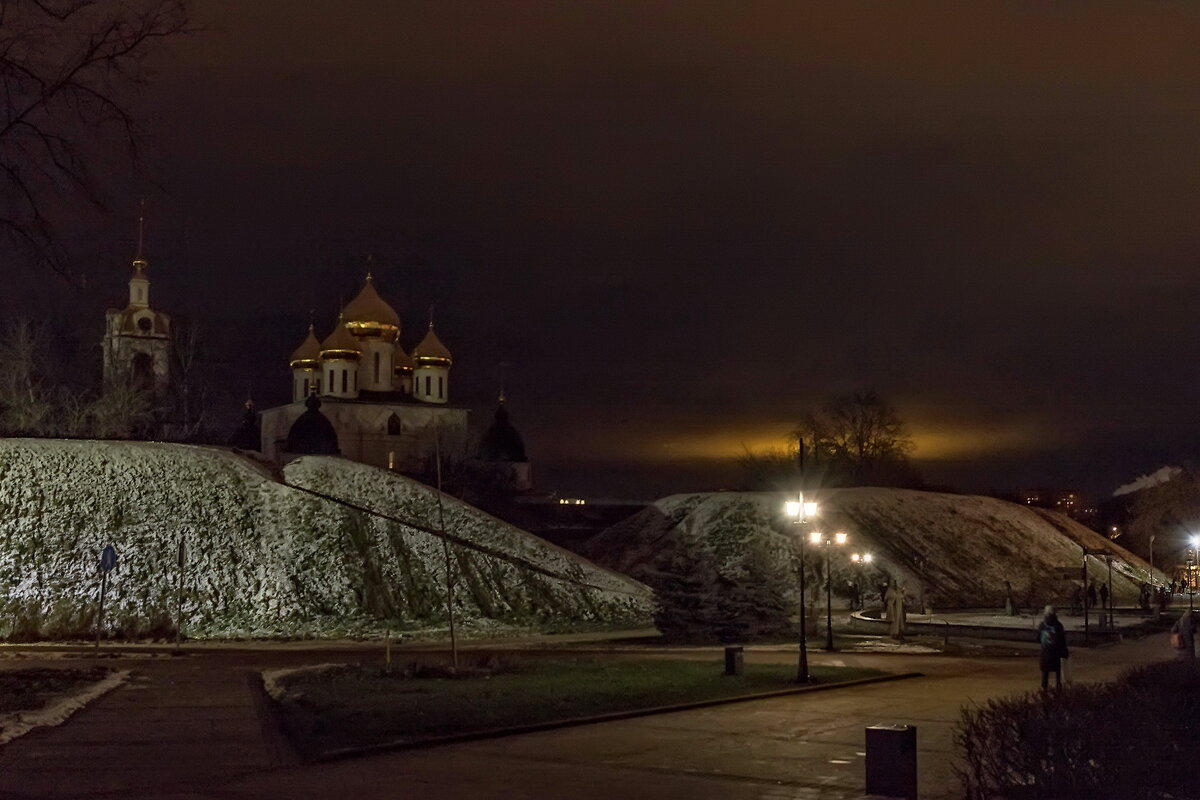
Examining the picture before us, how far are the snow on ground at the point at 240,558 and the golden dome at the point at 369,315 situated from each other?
44167 mm

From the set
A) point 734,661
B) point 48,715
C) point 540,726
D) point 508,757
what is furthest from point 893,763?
point 734,661

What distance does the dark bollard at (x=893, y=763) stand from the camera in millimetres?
12305

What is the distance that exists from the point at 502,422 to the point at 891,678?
82727mm

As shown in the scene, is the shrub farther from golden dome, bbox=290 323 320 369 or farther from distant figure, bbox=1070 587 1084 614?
golden dome, bbox=290 323 320 369

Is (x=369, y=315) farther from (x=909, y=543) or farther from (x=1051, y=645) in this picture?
(x=1051, y=645)

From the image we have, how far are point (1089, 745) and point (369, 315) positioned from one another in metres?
95.4

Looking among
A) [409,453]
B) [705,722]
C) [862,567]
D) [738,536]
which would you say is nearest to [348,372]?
[409,453]

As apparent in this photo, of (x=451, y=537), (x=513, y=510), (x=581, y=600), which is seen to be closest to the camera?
(x=581, y=600)

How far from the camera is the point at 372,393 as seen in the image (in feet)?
348

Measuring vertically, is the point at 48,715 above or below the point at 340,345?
below

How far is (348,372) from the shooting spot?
10344 cm

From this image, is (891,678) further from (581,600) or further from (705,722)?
(581,600)

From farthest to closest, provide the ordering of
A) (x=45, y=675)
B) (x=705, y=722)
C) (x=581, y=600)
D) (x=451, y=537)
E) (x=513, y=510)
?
(x=513, y=510), (x=451, y=537), (x=581, y=600), (x=45, y=675), (x=705, y=722)

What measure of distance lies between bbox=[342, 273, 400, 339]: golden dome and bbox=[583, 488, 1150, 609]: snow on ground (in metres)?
28.0
